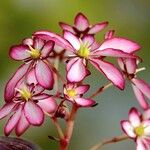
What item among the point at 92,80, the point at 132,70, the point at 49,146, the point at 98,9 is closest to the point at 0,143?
the point at 132,70

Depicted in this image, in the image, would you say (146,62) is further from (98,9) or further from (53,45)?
(53,45)

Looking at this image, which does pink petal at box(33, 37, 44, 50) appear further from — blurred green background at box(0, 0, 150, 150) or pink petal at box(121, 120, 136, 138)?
blurred green background at box(0, 0, 150, 150)

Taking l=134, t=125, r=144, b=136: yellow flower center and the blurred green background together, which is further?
the blurred green background

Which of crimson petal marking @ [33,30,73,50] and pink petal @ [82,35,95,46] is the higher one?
pink petal @ [82,35,95,46]

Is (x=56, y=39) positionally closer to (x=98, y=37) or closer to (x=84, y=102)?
(x=84, y=102)

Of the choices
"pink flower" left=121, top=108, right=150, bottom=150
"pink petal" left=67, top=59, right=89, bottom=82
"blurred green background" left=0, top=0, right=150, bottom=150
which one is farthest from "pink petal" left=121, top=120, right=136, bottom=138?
"blurred green background" left=0, top=0, right=150, bottom=150

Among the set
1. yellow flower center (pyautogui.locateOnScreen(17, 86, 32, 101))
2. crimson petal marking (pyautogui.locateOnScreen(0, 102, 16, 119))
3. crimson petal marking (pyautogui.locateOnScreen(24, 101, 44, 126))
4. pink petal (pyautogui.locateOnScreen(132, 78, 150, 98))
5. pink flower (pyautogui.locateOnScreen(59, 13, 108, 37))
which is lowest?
crimson petal marking (pyautogui.locateOnScreen(24, 101, 44, 126))
